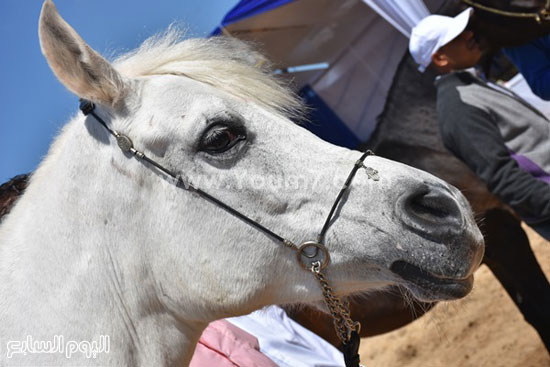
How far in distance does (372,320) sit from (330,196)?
2901 millimetres

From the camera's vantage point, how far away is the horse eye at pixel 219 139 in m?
1.41

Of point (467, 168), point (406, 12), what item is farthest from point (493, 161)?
point (406, 12)

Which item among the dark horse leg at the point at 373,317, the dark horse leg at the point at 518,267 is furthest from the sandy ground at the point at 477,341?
the dark horse leg at the point at 518,267

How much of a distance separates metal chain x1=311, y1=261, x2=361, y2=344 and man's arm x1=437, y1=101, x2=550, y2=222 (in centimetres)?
136

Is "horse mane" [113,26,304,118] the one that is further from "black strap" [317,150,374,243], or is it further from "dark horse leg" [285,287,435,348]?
"dark horse leg" [285,287,435,348]

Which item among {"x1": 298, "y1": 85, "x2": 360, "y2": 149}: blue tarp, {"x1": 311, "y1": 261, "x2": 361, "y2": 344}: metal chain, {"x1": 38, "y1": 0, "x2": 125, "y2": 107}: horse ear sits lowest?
{"x1": 298, "y1": 85, "x2": 360, "y2": 149}: blue tarp

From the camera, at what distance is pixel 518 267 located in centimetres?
334

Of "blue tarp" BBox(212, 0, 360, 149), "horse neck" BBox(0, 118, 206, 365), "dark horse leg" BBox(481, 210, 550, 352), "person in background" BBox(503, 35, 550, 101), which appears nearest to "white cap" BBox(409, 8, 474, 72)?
"person in background" BBox(503, 35, 550, 101)

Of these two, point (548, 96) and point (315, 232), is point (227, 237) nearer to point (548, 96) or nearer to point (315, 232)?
point (315, 232)

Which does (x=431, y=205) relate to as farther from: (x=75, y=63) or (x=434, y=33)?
(x=434, y=33)

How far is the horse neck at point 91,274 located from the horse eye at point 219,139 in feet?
0.74

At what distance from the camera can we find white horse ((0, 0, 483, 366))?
1351 mm

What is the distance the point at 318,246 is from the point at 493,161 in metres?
1.49

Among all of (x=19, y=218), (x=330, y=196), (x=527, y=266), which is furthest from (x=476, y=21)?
(x=19, y=218)
